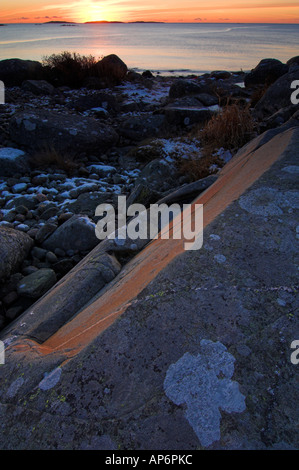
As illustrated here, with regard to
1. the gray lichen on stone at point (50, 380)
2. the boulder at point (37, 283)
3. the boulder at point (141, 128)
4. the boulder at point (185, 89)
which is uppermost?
the boulder at point (185, 89)

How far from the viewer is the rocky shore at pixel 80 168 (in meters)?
3.63

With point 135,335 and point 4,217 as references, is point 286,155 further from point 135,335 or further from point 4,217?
point 4,217

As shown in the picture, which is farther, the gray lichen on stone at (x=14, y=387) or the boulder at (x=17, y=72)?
the boulder at (x=17, y=72)

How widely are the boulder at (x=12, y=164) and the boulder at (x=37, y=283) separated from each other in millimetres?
3457

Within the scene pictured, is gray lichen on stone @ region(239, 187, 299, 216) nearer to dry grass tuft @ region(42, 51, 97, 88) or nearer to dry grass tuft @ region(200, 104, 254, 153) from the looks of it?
dry grass tuft @ region(200, 104, 254, 153)

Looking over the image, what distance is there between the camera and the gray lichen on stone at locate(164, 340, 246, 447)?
1121 mm

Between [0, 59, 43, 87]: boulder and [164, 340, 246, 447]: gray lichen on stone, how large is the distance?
1519 cm

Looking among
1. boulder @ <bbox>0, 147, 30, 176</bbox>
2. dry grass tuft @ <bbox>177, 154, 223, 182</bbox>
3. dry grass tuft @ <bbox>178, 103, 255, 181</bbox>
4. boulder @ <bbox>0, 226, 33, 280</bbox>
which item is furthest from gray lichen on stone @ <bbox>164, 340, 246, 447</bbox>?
boulder @ <bbox>0, 147, 30, 176</bbox>

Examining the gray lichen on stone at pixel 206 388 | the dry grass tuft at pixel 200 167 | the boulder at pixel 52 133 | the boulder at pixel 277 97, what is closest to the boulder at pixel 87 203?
the dry grass tuft at pixel 200 167

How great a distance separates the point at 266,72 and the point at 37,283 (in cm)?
1419

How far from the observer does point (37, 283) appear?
3.35 meters

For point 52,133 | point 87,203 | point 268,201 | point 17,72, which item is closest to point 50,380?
point 268,201

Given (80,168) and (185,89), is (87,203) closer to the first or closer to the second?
(80,168)

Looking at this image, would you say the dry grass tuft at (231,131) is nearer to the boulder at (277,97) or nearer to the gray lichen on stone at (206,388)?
the boulder at (277,97)
